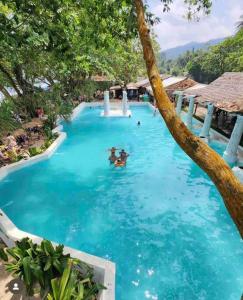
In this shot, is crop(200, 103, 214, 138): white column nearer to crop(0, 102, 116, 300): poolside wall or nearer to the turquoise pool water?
the turquoise pool water

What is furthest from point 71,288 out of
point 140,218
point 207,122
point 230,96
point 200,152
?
point 207,122

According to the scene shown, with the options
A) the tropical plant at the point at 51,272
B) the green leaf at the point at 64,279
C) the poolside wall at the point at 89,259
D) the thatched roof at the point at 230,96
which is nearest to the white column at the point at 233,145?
the thatched roof at the point at 230,96

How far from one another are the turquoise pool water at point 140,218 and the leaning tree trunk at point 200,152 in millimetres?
4949

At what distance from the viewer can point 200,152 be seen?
3.61 metres

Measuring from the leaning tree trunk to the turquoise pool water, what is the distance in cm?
→ 495

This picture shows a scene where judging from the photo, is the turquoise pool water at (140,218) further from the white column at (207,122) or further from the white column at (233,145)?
the white column at (207,122)

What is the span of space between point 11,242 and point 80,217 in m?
3.13

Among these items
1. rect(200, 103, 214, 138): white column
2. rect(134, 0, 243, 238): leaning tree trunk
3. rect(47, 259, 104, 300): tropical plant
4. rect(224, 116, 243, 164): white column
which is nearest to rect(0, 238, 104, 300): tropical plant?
rect(47, 259, 104, 300): tropical plant

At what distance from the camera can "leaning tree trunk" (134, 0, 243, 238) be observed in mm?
3223

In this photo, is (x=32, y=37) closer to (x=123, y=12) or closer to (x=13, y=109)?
(x=123, y=12)

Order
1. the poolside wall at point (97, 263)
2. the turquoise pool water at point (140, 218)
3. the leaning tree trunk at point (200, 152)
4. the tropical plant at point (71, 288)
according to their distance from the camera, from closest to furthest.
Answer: the leaning tree trunk at point (200, 152) → the tropical plant at point (71, 288) → the poolside wall at point (97, 263) → the turquoise pool water at point (140, 218)

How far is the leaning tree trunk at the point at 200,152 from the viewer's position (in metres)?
3.22

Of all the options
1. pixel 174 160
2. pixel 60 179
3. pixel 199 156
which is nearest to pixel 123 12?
pixel 199 156

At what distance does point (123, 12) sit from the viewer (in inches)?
264
